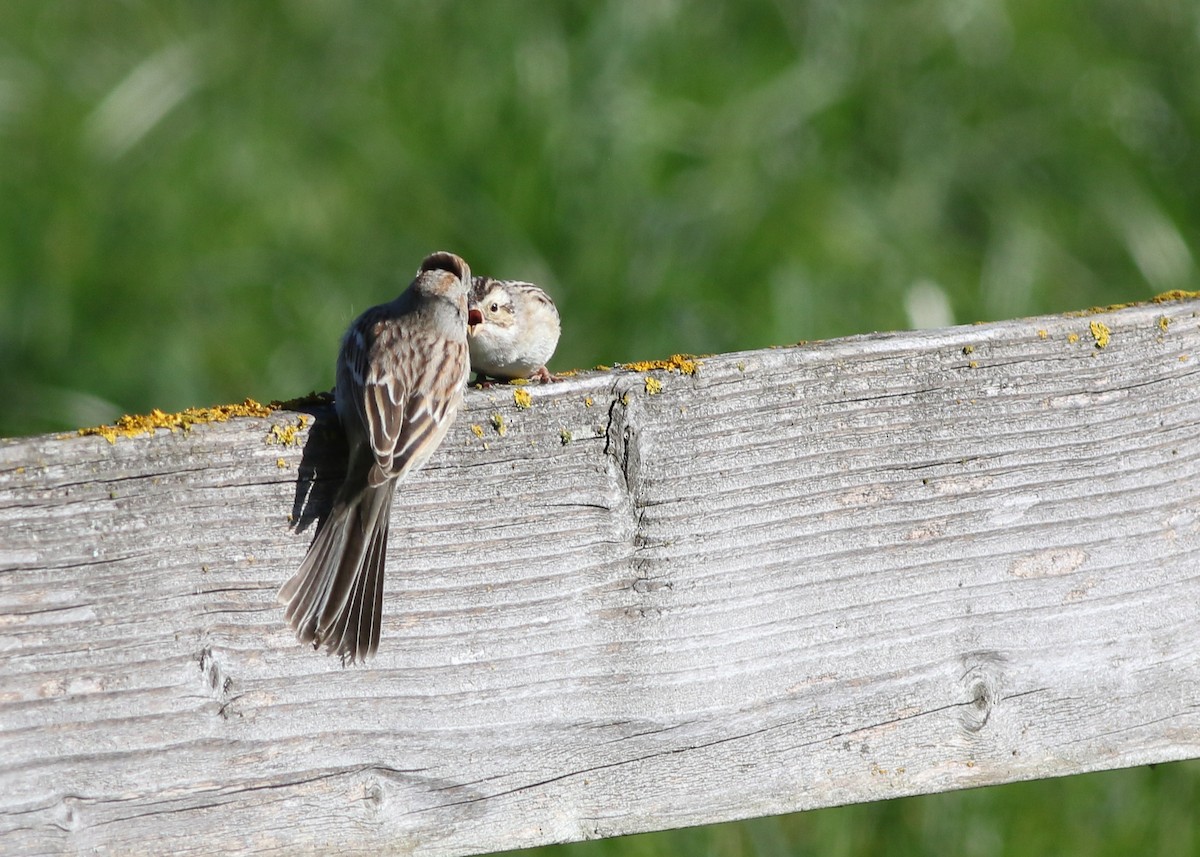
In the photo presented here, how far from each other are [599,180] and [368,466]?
3.29m

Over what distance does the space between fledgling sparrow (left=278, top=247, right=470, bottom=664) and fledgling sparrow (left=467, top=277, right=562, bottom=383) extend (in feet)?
2.76

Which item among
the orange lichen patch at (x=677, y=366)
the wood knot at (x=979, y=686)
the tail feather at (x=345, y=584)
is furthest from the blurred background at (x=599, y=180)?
the tail feather at (x=345, y=584)

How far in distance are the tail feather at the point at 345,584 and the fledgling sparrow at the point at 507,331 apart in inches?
59.5

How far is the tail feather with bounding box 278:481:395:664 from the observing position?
6.24 ft

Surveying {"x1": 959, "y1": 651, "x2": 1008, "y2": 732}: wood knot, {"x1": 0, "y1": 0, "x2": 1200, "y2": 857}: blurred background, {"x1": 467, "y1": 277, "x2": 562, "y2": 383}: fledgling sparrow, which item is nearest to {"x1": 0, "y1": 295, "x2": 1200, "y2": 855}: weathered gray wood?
{"x1": 959, "y1": 651, "x2": 1008, "y2": 732}: wood knot

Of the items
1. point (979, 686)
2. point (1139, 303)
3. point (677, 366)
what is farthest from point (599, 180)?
point (979, 686)

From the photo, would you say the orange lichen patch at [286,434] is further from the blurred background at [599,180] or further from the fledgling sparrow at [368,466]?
the blurred background at [599,180]

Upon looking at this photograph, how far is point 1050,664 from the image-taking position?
226 centimetres

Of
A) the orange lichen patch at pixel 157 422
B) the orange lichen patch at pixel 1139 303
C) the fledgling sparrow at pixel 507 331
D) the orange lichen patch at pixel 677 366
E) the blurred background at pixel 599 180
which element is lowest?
the orange lichen patch at pixel 157 422

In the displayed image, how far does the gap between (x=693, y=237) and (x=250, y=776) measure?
348 centimetres

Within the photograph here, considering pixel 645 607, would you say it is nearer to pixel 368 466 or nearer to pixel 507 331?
pixel 368 466

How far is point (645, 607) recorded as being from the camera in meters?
2.10

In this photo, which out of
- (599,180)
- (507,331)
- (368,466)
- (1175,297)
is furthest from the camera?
(599,180)

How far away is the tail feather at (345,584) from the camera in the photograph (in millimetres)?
1902
